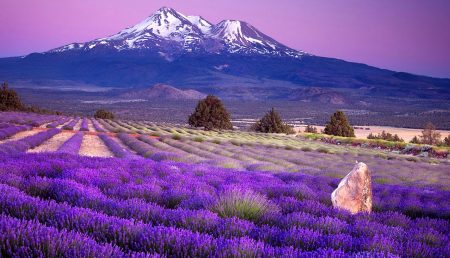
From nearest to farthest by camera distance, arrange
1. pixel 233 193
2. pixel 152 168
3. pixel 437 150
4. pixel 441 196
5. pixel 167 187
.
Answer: pixel 233 193
pixel 167 187
pixel 152 168
pixel 441 196
pixel 437 150

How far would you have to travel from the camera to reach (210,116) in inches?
2263

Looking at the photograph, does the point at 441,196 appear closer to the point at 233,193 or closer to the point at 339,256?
the point at 233,193

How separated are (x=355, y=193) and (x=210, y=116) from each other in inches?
2003

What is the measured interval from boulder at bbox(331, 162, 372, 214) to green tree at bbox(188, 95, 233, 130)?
163ft

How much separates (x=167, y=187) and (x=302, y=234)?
124 inches

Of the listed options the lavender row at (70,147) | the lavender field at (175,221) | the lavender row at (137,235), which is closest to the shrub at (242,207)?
the lavender field at (175,221)

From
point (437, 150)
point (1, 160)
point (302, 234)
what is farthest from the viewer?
point (437, 150)

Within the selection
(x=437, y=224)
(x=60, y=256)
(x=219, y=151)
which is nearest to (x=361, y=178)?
(x=437, y=224)

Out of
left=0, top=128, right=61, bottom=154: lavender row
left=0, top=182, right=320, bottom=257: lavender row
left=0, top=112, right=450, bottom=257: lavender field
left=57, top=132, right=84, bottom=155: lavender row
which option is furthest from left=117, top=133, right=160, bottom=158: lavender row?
left=0, top=182, right=320, bottom=257: lavender row

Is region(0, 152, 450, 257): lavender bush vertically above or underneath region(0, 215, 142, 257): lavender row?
underneath

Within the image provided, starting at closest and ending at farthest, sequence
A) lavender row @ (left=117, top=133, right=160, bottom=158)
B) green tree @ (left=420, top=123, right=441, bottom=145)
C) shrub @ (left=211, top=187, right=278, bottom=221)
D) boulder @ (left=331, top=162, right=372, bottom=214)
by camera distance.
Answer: shrub @ (left=211, top=187, right=278, bottom=221), boulder @ (left=331, top=162, right=372, bottom=214), lavender row @ (left=117, top=133, right=160, bottom=158), green tree @ (left=420, top=123, right=441, bottom=145)

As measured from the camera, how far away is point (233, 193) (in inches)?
213

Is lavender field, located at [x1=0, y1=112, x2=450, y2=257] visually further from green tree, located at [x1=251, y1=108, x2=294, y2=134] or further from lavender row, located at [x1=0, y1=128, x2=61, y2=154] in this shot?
green tree, located at [x1=251, y1=108, x2=294, y2=134]

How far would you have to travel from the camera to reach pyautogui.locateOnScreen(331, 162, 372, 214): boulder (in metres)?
6.68
